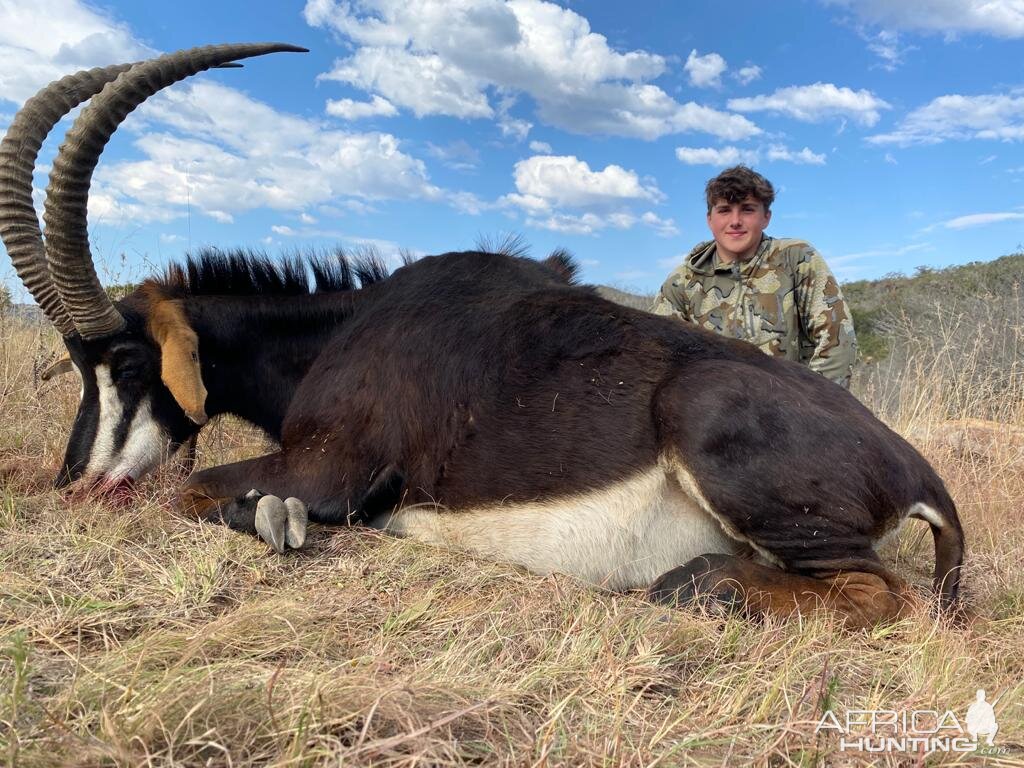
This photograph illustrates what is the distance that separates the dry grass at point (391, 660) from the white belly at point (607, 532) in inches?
6.1

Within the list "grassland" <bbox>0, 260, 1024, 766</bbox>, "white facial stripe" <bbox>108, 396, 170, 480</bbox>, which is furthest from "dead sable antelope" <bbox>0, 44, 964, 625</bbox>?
"grassland" <bbox>0, 260, 1024, 766</bbox>

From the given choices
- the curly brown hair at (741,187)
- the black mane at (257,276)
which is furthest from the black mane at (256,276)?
the curly brown hair at (741,187)

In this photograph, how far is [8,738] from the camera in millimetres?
1461

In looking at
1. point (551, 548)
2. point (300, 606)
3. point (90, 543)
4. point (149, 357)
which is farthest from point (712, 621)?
point (149, 357)

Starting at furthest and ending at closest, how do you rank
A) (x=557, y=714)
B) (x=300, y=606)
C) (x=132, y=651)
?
(x=300, y=606), (x=132, y=651), (x=557, y=714)

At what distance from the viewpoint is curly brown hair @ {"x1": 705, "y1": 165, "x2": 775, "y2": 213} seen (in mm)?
5273

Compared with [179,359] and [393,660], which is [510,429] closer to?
[393,660]

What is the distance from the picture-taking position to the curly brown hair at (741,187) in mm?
5273

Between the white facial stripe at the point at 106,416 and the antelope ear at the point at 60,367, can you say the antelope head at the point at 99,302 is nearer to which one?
the white facial stripe at the point at 106,416

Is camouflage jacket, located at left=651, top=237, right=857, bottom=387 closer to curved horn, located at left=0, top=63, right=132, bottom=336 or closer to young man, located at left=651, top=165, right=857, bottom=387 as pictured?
young man, located at left=651, top=165, right=857, bottom=387

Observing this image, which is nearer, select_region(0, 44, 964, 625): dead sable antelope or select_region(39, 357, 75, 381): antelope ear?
select_region(0, 44, 964, 625): dead sable antelope

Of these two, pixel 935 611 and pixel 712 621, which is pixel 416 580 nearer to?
pixel 712 621

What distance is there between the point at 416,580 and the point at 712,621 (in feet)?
3.89

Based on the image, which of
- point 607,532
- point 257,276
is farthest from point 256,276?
point 607,532
